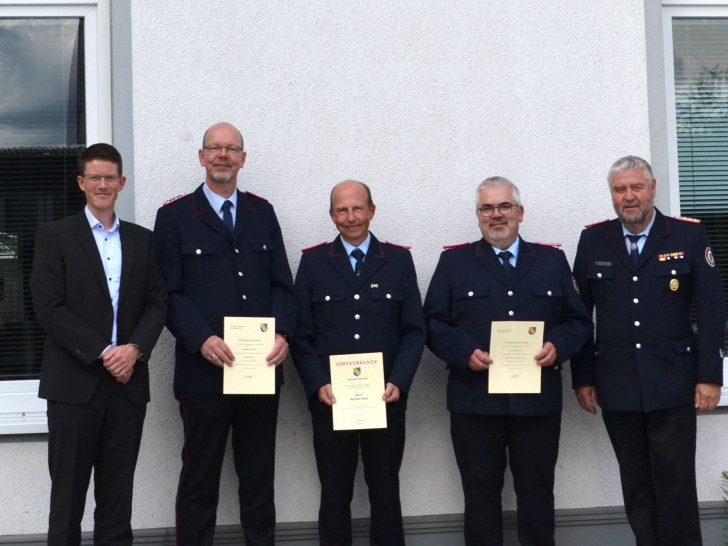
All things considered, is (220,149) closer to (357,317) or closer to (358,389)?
(357,317)

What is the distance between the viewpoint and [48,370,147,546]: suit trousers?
394 cm

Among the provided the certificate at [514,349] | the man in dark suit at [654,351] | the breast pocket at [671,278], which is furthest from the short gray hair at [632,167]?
the certificate at [514,349]

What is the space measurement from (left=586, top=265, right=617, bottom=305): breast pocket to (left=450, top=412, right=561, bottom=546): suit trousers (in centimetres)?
62

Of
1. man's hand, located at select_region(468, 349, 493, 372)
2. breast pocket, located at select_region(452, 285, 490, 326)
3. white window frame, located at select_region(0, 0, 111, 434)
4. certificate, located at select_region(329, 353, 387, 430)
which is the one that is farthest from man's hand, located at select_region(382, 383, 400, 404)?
white window frame, located at select_region(0, 0, 111, 434)

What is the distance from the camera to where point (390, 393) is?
4.32 meters

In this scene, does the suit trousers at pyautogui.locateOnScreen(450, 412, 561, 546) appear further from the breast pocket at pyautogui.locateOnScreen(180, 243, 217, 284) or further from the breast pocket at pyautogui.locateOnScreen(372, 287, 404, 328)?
the breast pocket at pyautogui.locateOnScreen(180, 243, 217, 284)

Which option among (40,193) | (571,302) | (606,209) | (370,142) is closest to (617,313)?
(571,302)

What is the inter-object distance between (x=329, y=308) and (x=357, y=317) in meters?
0.15

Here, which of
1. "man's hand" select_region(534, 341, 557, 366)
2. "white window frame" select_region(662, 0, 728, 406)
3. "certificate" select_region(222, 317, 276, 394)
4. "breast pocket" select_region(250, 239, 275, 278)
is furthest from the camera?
"white window frame" select_region(662, 0, 728, 406)

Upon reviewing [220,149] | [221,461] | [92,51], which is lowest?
[221,461]

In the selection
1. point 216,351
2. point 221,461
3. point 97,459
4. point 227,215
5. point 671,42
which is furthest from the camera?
point 671,42

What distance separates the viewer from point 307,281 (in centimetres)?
453

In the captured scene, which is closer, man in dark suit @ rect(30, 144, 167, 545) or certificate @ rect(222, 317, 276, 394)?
man in dark suit @ rect(30, 144, 167, 545)

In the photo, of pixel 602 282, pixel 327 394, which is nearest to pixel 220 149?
pixel 327 394
